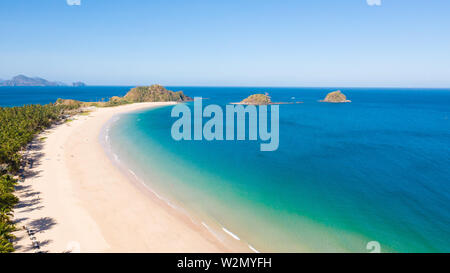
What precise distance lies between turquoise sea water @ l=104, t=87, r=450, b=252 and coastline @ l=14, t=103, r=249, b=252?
10.5 ft

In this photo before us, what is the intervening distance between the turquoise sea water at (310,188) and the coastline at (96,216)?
3190 millimetres

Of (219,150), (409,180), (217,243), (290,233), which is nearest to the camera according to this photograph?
(217,243)

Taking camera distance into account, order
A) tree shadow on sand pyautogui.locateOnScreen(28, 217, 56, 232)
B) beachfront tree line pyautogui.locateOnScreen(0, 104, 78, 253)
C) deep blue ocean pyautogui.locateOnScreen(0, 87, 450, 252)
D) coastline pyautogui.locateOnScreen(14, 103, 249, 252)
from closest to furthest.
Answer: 1. beachfront tree line pyautogui.locateOnScreen(0, 104, 78, 253)
2. coastline pyautogui.locateOnScreen(14, 103, 249, 252)
3. tree shadow on sand pyautogui.locateOnScreen(28, 217, 56, 232)
4. deep blue ocean pyautogui.locateOnScreen(0, 87, 450, 252)

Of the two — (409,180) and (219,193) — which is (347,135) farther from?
(219,193)

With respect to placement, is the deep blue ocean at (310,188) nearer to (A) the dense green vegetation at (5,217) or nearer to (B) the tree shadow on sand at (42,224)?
(B) the tree shadow on sand at (42,224)

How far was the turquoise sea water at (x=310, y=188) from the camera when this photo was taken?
26.8m

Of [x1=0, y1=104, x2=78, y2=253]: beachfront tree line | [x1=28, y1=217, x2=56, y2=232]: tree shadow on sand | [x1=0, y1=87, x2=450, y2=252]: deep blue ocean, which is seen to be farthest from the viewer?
[x1=0, y1=87, x2=450, y2=252]: deep blue ocean

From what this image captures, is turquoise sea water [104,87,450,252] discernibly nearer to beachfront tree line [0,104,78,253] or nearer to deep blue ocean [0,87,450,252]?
deep blue ocean [0,87,450,252]

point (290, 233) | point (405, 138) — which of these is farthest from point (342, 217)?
point (405, 138)

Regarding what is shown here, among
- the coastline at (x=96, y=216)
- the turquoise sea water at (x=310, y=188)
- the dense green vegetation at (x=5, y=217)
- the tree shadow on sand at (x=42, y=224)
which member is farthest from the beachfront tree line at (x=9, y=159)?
the turquoise sea water at (x=310, y=188)

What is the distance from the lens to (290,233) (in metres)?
26.7

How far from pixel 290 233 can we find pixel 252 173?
19.1 meters

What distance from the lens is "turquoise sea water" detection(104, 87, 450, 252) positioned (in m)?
26.8

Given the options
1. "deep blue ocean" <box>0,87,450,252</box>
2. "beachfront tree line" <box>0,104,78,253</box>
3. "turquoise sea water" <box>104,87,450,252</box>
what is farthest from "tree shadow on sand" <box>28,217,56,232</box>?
"turquoise sea water" <box>104,87,450,252</box>
